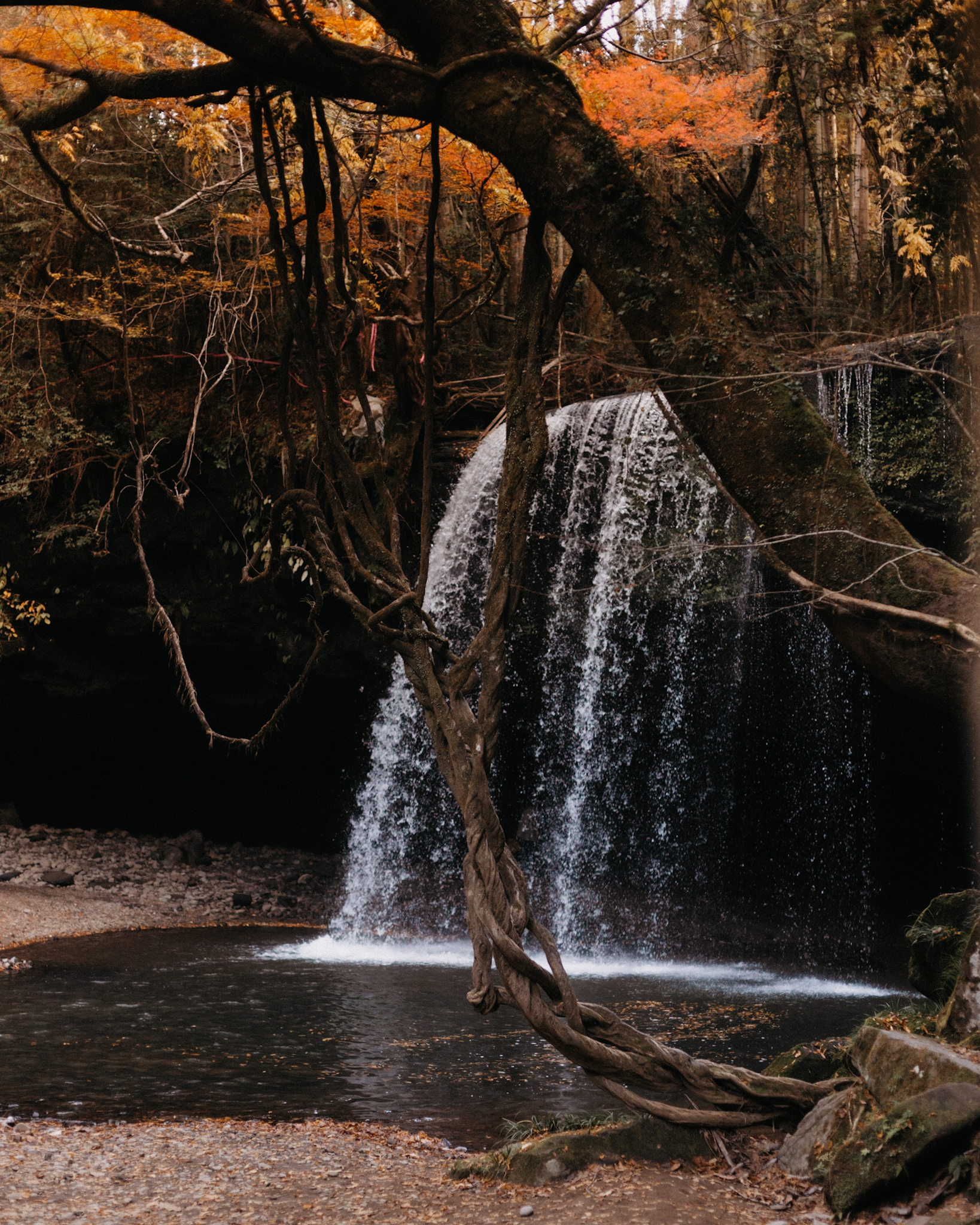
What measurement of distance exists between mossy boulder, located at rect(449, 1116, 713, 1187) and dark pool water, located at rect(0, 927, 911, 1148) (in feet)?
2.73

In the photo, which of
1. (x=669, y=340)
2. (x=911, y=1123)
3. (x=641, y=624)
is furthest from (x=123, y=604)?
(x=911, y=1123)

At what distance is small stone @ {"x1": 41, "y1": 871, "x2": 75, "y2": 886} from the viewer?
1136cm

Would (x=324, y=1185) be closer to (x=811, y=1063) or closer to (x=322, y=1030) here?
(x=811, y=1063)

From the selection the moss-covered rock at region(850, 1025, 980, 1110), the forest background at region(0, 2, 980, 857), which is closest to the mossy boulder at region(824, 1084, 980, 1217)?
the moss-covered rock at region(850, 1025, 980, 1110)

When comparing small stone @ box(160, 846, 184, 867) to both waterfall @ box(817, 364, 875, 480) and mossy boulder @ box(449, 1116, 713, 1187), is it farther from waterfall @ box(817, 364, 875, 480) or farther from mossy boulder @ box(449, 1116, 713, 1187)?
mossy boulder @ box(449, 1116, 713, 1187)

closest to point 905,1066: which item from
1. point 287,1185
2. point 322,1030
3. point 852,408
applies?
point 287,1185

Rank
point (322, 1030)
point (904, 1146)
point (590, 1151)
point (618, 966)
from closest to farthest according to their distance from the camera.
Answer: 1. point (904, 1146)
2. point (590, 1151)
3. point (322, 1030)
4. point (618, 966)

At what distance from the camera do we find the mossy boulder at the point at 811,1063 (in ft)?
13.9

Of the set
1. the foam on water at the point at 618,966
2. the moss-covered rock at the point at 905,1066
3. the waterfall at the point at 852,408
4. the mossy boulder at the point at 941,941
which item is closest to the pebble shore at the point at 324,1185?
the moss-covered rock at the point at 905,1066

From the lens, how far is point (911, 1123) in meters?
2.88

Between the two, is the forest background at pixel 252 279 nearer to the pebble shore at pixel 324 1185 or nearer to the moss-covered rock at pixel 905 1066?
the moss-covered rock at pixel 905 1066

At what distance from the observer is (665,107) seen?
10102 millimetres

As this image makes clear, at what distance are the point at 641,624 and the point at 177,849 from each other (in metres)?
6.79

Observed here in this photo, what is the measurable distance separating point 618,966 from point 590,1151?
6.20 m
